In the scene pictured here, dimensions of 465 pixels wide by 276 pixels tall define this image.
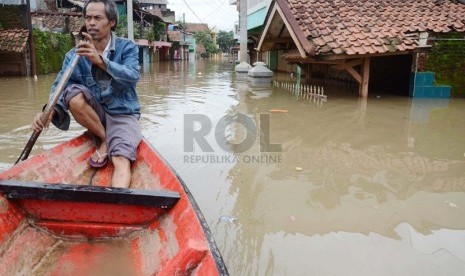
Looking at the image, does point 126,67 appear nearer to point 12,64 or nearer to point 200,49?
point 12,64

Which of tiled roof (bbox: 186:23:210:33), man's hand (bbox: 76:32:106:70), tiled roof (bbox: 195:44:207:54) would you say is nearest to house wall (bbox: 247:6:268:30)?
man's hand (bbox: 76:32:106:70)

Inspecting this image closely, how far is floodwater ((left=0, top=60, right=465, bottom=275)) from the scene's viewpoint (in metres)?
2.77

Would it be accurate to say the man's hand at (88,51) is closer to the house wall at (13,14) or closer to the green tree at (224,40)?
the house wall at (13,14)

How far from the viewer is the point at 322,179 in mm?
4258

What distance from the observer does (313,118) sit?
298 inches

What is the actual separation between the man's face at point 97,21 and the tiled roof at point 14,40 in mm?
14266

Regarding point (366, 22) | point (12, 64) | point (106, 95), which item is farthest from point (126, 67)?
point (12, 64)

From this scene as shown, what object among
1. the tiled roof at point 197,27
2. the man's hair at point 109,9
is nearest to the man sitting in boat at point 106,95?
the man's hair at point 109,9

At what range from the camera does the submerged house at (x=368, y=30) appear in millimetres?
8508

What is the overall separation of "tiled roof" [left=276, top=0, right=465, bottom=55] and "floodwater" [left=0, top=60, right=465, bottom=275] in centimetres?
134

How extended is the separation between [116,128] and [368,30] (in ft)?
24.8

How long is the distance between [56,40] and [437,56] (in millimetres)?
16830

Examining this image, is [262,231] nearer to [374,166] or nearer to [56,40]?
[374,166]

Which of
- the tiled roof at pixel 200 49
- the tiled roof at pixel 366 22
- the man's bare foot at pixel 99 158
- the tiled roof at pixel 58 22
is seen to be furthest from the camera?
the tiled roof at pixel 200 49
